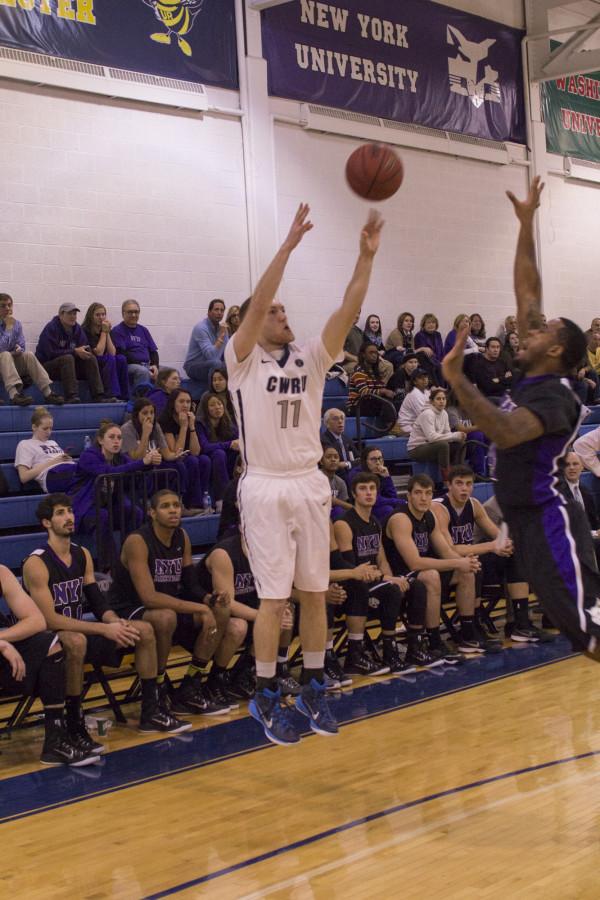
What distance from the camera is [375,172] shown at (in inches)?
213

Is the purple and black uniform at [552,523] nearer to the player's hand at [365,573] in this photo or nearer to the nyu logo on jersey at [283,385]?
the nyu logo on jersey at [283,385]

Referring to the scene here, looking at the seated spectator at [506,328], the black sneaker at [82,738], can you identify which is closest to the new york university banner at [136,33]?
the seated spectator at [506,328]

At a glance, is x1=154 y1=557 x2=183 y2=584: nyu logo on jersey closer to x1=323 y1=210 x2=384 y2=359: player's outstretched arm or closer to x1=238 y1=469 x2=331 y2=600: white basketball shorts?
x1=238 y1=469 x2=331 y2=600: white basketball shorts

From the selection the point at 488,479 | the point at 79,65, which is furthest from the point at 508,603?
the point at 79,65

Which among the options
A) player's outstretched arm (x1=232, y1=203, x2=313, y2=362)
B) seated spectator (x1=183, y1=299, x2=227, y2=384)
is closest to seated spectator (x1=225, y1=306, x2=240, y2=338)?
seated spectator (x1=183, y1=299, x2=227, y2=384)

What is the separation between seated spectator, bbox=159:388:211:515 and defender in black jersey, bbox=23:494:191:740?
2.84 m

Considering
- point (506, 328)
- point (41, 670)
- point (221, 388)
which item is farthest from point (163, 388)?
point (506, 328)

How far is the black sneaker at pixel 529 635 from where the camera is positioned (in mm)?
9133

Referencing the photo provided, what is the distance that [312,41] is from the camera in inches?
551

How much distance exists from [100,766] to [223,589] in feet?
5.25

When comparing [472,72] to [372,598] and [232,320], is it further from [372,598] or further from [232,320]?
[372,598]

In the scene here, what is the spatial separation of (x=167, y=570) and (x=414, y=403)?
574 centimetres

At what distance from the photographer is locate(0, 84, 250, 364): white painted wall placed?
11289 mm

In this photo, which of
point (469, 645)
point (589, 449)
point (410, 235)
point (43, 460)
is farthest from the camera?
point (410, 235)
